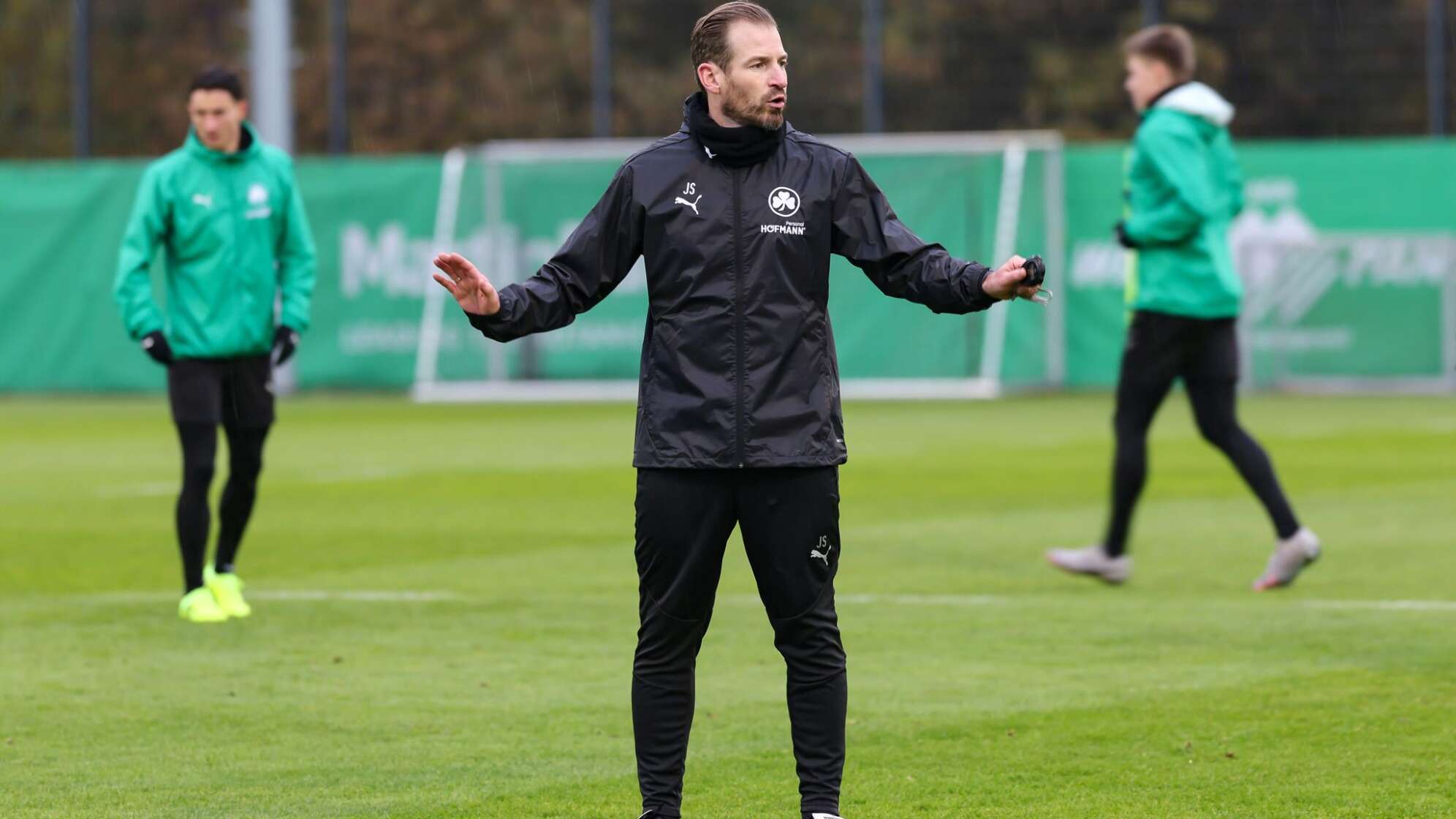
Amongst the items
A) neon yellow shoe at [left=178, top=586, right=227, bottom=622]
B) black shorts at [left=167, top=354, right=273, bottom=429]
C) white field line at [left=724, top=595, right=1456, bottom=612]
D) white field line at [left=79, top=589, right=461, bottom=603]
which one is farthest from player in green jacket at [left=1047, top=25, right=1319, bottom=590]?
neon yellow shoe at [left=178, top=586, right=227, bottom=622]

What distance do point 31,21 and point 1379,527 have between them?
29325mm

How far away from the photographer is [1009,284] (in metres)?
5.20

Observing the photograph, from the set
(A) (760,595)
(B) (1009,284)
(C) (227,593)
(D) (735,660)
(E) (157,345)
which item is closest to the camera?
(B) (1009,284)

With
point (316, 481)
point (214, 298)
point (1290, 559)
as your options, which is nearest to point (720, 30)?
point (214, 298)

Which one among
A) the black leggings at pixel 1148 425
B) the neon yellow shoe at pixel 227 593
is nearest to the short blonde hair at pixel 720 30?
the neon yellow shoe at pixel 227 593

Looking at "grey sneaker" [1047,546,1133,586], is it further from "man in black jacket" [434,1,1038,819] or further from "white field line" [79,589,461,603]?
"man in black jacket" [434,1,1038,819]

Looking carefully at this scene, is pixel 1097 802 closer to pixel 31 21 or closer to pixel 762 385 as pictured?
pixel 762 385

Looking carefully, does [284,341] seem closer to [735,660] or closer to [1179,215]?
[735,660]

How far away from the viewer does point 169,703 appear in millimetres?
7355

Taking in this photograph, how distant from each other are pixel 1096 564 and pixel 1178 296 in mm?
1138

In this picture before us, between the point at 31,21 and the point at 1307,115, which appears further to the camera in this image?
the point at 31,21

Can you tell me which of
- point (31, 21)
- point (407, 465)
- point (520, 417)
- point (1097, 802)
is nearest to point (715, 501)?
point (1097, 802)

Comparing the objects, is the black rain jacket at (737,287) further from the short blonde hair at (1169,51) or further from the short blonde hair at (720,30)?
the short blonde hair at (1169,51)

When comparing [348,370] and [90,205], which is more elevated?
[90,205]
